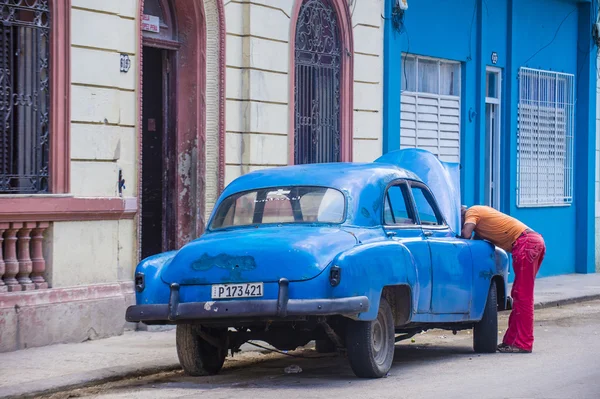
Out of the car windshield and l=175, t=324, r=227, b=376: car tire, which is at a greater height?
the car windshield

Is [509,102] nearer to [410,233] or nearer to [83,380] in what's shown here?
[410,233]

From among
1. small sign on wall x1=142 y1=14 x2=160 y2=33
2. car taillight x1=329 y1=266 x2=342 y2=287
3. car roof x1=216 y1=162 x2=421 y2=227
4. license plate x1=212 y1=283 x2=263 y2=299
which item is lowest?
license plate x1=212 y1=283 x2=263 y2=299

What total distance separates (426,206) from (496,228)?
3.21 feet

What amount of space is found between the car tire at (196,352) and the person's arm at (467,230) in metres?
2.68

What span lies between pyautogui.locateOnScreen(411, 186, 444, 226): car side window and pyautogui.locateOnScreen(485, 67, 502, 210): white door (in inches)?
398

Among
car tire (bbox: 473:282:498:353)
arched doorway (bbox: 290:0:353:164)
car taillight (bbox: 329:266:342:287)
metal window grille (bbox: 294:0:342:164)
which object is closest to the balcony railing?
car taillight (bbox: 329:266:342:287)

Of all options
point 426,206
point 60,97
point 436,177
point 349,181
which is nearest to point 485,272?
point 426,206

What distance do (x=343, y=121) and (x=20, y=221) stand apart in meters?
Answer: 6.34

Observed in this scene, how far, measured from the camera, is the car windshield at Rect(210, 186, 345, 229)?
10.4 metres

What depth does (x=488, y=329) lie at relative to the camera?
12.0 metres

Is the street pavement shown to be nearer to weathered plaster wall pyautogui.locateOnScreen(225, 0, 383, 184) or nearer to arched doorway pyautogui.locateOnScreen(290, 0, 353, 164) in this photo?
weathered plaster wall pyautogui.locateOnScreen(225, 0, 383, 184)

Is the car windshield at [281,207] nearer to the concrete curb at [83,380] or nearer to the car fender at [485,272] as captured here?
the concrete curb at [83,380]

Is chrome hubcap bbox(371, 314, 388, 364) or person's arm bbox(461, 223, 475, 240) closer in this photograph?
chrome hubcap bbox(371, 314, 388, 364)

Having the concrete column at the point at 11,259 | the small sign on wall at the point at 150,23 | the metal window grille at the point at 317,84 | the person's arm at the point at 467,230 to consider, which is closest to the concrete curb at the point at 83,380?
the concrete column at the point at 11,259
